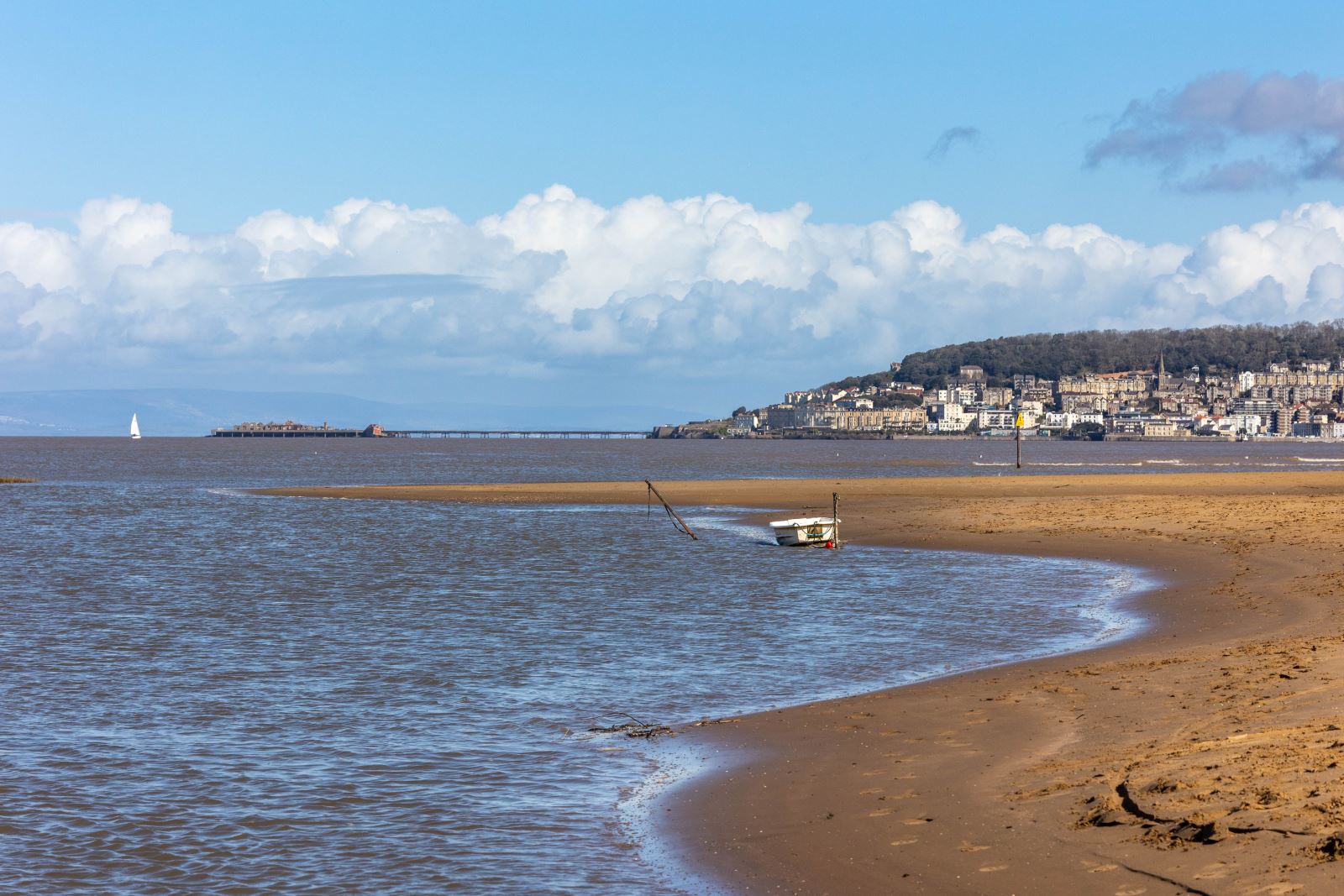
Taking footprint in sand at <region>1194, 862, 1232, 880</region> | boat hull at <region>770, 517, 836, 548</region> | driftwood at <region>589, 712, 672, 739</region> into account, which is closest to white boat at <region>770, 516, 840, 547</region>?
boat hull at <region>770, 517, 836, 548</region>

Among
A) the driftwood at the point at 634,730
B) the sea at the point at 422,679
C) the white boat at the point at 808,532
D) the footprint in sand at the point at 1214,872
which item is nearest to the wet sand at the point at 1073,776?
the footprint in sand at the point at 1214,872

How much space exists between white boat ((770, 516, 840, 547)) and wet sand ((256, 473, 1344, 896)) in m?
17.5

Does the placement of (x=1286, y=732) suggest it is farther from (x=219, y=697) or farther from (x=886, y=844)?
(x=219, y=697)

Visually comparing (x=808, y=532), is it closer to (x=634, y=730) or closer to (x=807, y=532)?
(x=807, y=532)

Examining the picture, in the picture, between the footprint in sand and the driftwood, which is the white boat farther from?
the footprint in sand

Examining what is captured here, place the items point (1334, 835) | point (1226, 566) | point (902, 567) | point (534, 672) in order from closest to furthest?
1. point (1334, 835)
2. point (534, 672)
3. point (1226, 566)
4. point (902, 567)

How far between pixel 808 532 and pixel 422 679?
24.0m

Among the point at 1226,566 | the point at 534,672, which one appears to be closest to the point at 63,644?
the point at 534,672

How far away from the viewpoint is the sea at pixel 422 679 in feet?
37.8

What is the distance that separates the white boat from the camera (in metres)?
42.6

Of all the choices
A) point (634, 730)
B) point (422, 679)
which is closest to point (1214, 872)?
point (634, 730)

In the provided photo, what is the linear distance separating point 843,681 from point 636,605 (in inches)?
417

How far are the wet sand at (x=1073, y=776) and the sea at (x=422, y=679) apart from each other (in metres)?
0.90

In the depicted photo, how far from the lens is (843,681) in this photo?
1931 cm
